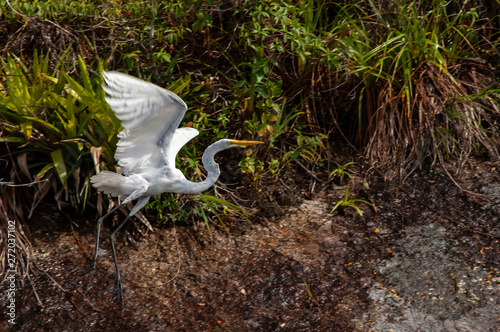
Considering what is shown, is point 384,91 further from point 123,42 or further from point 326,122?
point 123,42

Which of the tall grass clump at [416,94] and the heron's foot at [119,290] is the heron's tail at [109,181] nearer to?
the heron's foot at [119,290]

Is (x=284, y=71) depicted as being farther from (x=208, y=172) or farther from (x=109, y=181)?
(x=109, y=181)

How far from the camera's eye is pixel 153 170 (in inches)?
118

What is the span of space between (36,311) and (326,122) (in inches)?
107

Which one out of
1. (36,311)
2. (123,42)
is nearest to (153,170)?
(36,311)

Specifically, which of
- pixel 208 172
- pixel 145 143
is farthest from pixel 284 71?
pixel 145 143

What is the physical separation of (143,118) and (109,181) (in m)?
0.53

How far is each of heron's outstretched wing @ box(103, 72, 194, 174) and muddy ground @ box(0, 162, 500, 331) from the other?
76 centimetres

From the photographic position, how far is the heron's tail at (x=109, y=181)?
115 inches

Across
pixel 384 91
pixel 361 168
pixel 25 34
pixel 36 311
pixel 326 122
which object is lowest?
pixel 36 311

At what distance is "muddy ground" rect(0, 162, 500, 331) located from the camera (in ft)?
9.48

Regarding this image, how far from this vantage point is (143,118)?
2662 mm

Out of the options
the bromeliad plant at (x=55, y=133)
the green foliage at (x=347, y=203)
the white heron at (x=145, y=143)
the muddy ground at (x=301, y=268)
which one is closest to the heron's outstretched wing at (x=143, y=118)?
the white heron at (x=145, y=143)

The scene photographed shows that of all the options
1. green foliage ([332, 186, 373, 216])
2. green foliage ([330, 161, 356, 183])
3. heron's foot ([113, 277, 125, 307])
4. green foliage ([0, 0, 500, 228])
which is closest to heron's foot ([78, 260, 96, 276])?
heron's foot ([113, 277, 125, 307])
